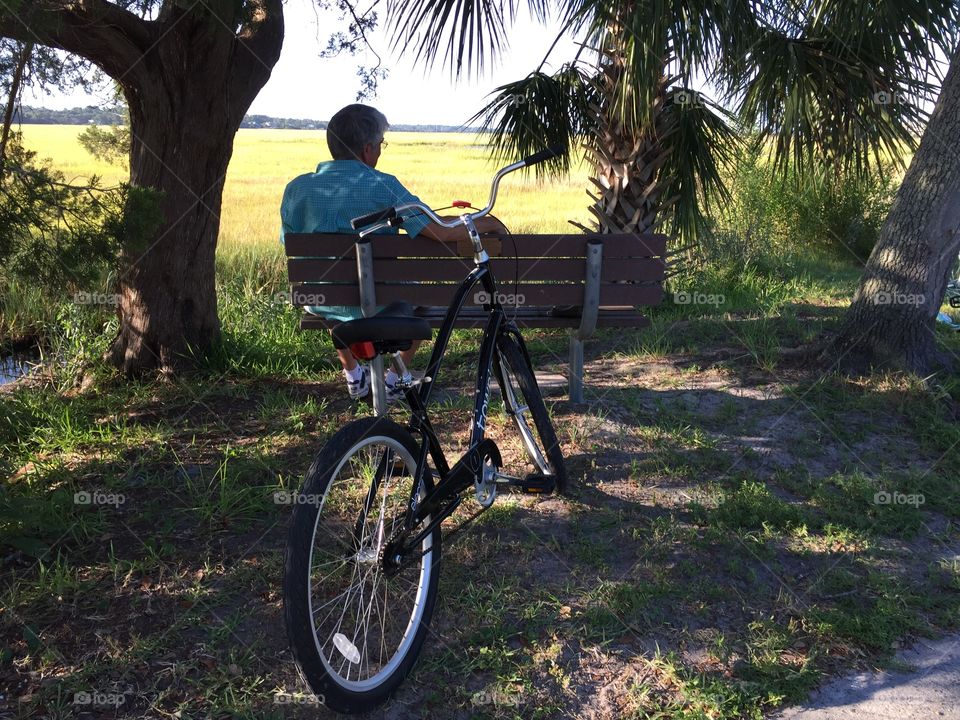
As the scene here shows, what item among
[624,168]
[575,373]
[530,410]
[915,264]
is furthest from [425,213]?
[624,168]

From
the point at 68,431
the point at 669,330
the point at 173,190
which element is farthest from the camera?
the point at 669,330

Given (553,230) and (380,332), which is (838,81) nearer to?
(380,332)

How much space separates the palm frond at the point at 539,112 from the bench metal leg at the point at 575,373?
7.33 ft

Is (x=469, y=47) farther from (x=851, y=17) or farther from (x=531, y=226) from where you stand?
(x=531, y=226)

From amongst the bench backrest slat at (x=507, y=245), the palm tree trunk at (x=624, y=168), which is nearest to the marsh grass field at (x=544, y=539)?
the bench backrest slat at (x=507, y=245)

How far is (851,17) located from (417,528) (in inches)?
177

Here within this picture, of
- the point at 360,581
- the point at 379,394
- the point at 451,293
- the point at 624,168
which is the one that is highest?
the point at 624,168

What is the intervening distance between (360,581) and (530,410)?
49.6 inches

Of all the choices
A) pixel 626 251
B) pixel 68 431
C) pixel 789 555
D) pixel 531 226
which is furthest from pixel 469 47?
pixel 531 226

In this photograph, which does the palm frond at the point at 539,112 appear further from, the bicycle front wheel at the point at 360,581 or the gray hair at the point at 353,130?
the bicycle front wheel at the point at 360,581

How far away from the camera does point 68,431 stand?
162 inches

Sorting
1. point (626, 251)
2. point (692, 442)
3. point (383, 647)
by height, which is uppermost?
point (626, 251)

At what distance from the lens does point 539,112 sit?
6.29 metres

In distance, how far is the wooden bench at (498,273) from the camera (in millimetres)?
3951
